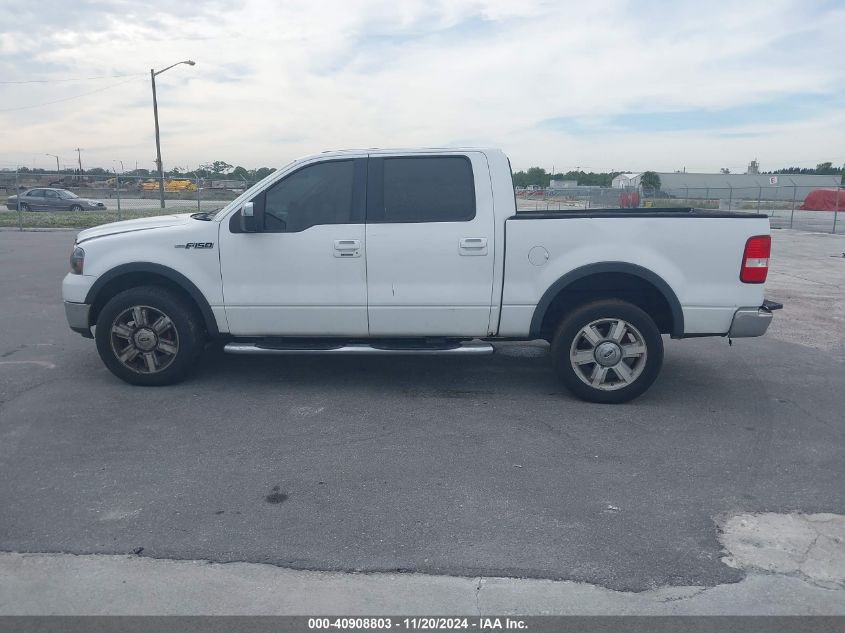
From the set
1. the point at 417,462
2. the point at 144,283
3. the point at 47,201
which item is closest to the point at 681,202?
the point at 47,201

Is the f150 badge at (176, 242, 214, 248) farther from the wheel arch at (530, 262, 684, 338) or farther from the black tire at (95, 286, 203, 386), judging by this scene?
the wheel arch at (530, 262, 684, 338)

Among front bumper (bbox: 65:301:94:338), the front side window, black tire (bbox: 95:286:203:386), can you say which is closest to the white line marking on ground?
front bumper (bbox: 65:301:94:338)

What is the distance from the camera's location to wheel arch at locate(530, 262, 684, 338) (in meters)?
5.83

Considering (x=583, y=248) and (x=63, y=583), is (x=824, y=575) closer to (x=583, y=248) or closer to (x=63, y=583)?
(x=583, y=248)

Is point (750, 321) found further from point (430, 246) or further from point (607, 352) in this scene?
point (430, 246)

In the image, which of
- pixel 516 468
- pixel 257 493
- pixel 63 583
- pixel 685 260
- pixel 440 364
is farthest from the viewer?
pixel 440 364

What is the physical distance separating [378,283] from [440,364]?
1.55 metres

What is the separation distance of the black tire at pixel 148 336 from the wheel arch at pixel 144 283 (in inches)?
3.5

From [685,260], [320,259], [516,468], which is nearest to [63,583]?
[516,468]

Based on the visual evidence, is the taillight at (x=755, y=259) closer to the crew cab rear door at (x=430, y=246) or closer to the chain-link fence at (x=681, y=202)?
the crew cab rear door at (x=430, y=246)

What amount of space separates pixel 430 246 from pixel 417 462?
1.89 meters

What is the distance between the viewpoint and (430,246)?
5.96 m

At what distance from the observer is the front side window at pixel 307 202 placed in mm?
6082

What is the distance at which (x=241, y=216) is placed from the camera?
6008 mm
